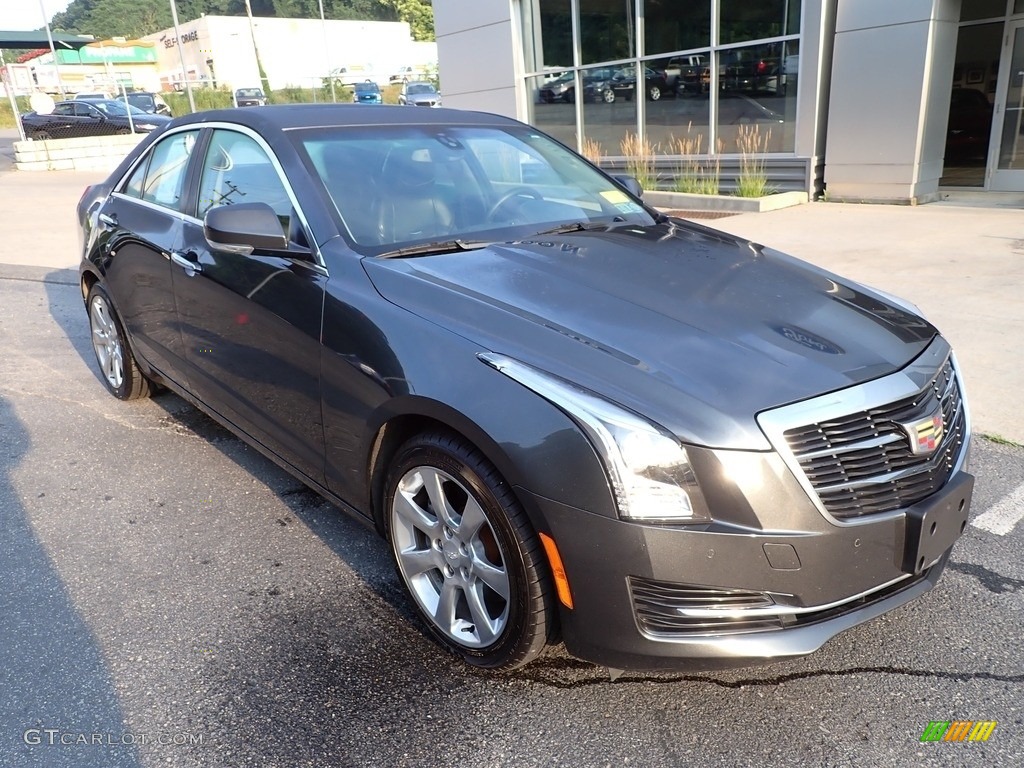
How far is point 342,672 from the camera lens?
258 centimetres

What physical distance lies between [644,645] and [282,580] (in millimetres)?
1557

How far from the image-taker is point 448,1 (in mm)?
15453

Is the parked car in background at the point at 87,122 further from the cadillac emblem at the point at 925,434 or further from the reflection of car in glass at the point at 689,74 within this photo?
the cadillac emblem at the point at 925,434

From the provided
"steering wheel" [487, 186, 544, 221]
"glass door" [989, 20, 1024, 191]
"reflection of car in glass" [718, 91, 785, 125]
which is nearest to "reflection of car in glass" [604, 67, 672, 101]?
"reflection of car in glass" [718, 91, 785, 125]

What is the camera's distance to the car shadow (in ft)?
7.54

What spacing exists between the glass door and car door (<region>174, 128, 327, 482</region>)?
10.8 meters

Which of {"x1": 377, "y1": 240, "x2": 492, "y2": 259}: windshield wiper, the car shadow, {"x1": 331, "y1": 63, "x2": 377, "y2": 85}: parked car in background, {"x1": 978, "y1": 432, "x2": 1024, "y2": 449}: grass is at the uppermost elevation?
{"x1": 331, "y1": 63, "x2": 377, "y2": 85}: parked car in background

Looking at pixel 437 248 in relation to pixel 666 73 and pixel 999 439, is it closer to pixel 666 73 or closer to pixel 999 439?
pixel 999 439

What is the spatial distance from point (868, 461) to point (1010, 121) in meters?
11.0

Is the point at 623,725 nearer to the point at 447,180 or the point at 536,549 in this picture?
the point at 536,549

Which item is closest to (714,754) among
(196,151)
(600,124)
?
(196,151)

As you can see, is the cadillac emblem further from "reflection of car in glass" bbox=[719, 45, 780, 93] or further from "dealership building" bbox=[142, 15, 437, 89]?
"dealership building" bbox=[142, 15, 437, 89]

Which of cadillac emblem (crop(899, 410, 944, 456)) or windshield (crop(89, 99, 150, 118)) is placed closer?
cadillac emblem (crop(899, 410, 944, 456))

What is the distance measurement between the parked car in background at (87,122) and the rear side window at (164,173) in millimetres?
22177
